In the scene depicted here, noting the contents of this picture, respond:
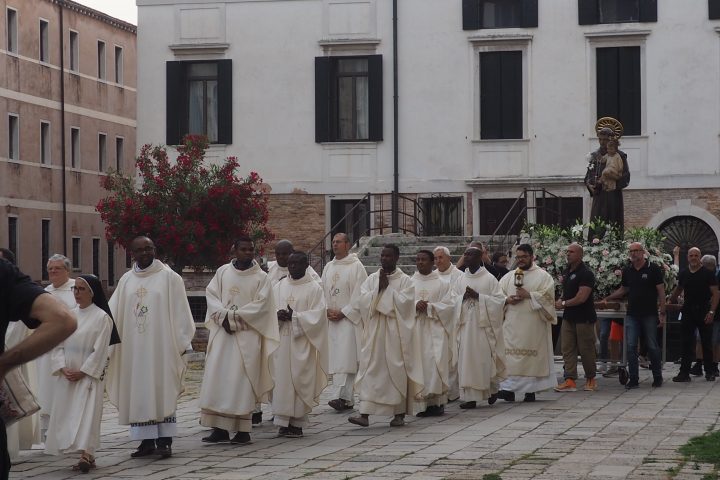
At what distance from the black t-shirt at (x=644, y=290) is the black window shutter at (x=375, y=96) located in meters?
12.5

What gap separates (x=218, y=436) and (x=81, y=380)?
1755 mm

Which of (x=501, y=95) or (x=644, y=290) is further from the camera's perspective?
(x=501, y=95)

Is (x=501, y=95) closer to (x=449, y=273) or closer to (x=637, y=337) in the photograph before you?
(x=637, y=337)

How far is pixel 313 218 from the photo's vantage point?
31.3 meters

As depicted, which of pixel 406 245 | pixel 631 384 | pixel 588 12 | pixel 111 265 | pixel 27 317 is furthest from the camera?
pixel 111 265

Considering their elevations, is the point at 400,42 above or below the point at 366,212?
above

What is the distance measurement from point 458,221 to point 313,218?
3.02 m

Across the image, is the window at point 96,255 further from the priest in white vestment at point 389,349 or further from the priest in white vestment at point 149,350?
the priest in white vestment at point 149,350

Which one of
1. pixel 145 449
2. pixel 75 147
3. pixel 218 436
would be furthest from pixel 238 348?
pixel 75 147

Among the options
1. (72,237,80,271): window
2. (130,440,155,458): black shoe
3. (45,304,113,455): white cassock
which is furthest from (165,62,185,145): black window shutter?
(45,304,113,455): white cassock

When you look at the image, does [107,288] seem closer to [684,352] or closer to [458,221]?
[458,221]

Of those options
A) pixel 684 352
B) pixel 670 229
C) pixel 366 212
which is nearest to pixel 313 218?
pixel 366 212

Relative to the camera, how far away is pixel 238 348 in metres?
13.6

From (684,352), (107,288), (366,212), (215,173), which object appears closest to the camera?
(684,352)
